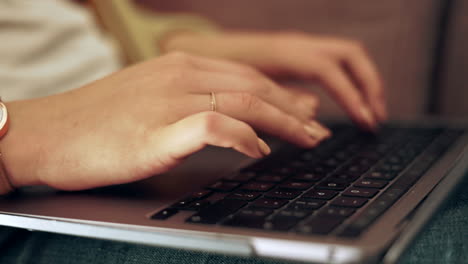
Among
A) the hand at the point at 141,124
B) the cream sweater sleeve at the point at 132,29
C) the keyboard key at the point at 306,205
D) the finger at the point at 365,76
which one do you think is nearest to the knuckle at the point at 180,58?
the hand at the point at 141,124

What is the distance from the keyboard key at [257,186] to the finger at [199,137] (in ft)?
0.13

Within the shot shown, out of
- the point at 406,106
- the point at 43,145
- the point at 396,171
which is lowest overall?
the point at 406,106

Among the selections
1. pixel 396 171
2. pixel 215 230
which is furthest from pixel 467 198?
pixel 215 230

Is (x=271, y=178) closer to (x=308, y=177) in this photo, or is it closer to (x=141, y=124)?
(x=308, y=177)

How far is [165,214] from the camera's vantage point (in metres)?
0.41

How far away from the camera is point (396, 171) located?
51 cm

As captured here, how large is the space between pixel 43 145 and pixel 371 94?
0.53 m

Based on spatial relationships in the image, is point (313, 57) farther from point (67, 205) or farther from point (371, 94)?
point (67, 205)

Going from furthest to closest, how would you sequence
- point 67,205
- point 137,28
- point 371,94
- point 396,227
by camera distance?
point 137,28 → point 371,94 → point 67,205 → point 396,227

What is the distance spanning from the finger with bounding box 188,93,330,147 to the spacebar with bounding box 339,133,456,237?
0.42 feet

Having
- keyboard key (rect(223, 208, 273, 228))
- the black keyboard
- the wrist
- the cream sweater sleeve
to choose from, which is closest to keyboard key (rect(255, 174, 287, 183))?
the black keyboard

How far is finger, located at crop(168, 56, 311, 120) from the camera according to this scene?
539mm

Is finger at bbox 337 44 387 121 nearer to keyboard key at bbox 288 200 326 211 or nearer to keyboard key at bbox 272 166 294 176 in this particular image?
keyboard key at bbox 272 166 294 176

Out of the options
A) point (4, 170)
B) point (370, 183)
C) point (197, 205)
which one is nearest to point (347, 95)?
point (370, 183)
